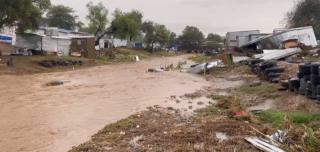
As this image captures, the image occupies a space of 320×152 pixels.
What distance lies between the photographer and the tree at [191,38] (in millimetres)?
113500

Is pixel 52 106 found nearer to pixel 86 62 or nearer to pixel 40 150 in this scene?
pixel 40 150

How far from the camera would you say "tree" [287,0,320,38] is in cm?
5288

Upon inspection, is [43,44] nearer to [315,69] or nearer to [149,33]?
[315,69]

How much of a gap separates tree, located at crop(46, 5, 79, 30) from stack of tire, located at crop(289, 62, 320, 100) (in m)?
77.7

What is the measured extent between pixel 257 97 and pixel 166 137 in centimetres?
795

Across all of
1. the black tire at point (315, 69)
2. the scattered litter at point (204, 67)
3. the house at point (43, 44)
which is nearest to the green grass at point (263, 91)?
the black tire at point (315, 69)

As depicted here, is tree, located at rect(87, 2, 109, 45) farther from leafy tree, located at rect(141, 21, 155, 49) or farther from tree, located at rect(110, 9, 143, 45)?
leafy tree, located at rect(141, 21, 155, 49)

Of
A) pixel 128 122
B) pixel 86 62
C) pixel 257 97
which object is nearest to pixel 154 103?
pixel 257 97

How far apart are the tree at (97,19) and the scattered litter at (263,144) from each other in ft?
197

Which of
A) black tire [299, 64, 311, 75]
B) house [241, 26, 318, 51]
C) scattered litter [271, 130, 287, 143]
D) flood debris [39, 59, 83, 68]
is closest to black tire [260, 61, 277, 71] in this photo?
black tire [299, 64, 311, 75]

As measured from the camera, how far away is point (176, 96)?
1888 centimetres

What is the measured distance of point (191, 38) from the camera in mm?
114500

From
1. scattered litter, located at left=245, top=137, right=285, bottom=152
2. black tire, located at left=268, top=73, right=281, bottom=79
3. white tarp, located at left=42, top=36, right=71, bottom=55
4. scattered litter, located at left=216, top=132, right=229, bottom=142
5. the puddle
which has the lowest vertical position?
scattered litter, located at left=216, top=132, right=229, bottom=142

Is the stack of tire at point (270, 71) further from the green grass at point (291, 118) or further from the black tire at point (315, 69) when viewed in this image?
the green grass at point (291, 118)
